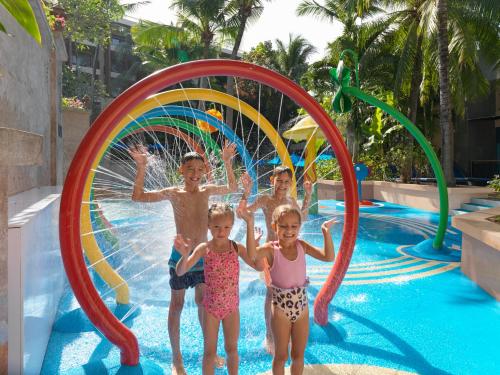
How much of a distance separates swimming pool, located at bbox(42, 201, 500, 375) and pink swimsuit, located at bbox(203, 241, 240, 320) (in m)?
0.90

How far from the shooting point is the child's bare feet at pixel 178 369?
3322mm

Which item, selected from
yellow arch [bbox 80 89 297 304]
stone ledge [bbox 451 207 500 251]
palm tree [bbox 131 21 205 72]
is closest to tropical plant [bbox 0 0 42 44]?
yellow arch [bbox 80 89 297 304]

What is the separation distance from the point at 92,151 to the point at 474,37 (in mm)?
16216

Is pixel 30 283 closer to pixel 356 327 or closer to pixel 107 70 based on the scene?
pixel 356 327

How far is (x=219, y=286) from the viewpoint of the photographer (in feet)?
9.34

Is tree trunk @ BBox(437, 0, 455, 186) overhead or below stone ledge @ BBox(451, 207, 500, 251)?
overhead

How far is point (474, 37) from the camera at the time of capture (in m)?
15.4

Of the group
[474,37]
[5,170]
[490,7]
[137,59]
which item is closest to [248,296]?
[5,170]

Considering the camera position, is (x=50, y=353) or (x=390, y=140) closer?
(x=50, y=353)

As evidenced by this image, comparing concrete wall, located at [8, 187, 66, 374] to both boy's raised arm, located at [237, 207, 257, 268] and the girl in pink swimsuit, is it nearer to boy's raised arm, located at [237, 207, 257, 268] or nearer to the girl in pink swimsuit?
the girl in pink swimsuit

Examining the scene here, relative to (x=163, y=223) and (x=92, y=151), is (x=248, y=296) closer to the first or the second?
(x=163, y=223)

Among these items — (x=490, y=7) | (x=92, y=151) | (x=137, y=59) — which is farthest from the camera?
(x=137, y=59)

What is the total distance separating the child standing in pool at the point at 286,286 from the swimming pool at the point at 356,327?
683 millimetres

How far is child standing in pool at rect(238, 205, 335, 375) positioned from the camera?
2.83 meters
